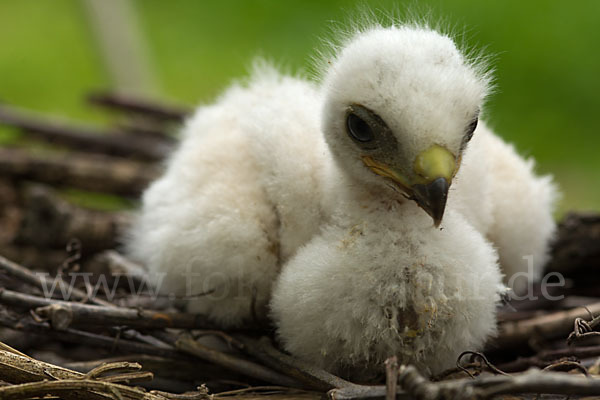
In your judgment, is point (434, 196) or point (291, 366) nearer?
point (434, 196)

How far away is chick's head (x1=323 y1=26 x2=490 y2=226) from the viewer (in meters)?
1.12

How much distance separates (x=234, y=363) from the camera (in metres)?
1.36

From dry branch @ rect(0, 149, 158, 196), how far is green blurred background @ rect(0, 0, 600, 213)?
40cm

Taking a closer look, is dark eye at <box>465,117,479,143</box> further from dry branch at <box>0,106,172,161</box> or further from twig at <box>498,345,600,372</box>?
dry branch at <box>0,106,172,161</box>

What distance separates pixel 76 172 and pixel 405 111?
1.48 meters

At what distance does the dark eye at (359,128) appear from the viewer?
122 centimetres

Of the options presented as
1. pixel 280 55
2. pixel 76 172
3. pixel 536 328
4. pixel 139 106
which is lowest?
pixel 536 328

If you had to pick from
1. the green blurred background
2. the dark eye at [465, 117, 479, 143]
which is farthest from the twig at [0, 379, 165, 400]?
the green blurred background

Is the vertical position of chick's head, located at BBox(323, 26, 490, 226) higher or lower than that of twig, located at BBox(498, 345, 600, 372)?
higher

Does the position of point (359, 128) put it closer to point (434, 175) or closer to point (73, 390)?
point (434, 175)

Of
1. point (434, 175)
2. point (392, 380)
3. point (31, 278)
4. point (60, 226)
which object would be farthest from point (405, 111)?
point (60, 226)

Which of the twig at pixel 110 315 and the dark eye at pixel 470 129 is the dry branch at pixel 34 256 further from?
the dark eye at pixel 470 129

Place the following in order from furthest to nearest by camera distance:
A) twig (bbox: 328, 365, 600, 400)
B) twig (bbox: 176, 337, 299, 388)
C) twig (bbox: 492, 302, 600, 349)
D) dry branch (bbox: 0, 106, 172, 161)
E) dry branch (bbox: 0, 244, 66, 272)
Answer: dry branch (bbox: 0, 106, 172, 161) → dry branch (bbox: 0, 244, 66, 272) → twig (bbox: 492, 302, 600, 349) → twig (bbox: 176, 337, 299, 388) → twig (bbox: 328, 365, 600, 400)

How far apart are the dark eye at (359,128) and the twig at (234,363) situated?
49 cm
